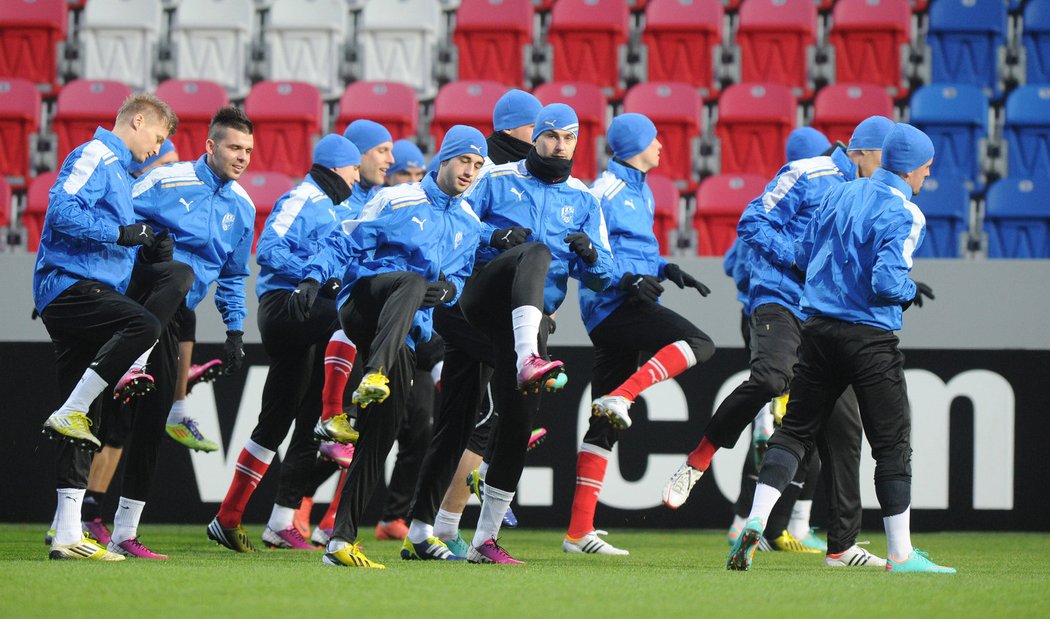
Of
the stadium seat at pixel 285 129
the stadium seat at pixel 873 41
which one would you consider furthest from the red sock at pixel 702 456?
the stadium seat at pixel 873 41

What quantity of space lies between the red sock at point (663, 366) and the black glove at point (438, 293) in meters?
0.96

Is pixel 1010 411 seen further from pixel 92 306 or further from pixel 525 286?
pixel 92 306

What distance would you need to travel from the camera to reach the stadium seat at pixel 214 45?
1351 centimetres

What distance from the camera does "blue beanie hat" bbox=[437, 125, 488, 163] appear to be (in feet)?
20.8

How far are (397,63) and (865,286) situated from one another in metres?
8.47

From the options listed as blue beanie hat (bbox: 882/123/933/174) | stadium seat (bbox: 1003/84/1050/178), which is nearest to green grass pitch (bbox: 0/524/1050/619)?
blue beanie hat (bbox: 882/123/933/174)

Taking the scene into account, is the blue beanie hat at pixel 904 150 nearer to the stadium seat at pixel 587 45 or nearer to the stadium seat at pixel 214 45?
the stadium seat at pixel 587 45

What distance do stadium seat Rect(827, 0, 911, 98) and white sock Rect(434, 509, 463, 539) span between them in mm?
8136

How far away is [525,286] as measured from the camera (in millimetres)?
5867

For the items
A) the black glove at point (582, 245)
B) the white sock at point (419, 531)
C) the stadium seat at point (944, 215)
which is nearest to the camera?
the black glove at point (582, 245)

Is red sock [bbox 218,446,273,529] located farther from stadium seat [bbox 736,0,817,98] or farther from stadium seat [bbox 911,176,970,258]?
stadium seat [bbox 736,0,817,98]

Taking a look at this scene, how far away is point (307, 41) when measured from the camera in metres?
13.6

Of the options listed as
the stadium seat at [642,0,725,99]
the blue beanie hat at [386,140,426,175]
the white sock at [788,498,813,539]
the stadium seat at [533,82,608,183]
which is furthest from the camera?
the stadium seat at [642,0,725,99]

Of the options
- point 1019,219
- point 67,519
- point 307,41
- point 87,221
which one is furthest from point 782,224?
point 307,41
